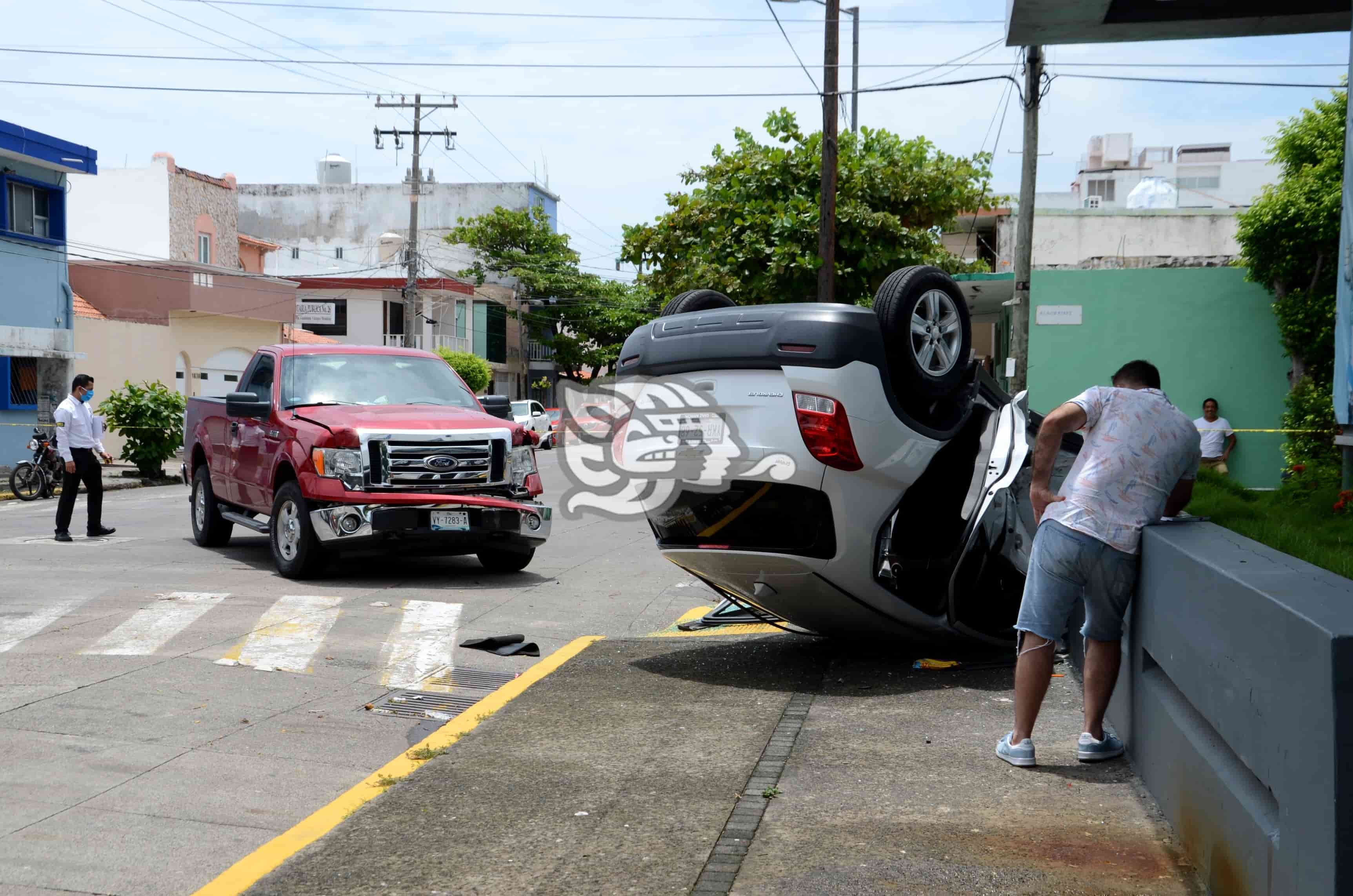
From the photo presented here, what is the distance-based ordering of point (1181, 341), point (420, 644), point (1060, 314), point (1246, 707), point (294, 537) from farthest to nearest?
point (1060, 314), point (1181, 341), point (294, 537), point (420, 644), point (1246, 707)

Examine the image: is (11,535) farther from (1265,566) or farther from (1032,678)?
(1265,566)

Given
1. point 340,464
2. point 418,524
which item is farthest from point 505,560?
A: point 340,464

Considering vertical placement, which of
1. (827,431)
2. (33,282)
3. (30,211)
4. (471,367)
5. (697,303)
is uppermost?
(30,211)

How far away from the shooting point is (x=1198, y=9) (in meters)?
12.0

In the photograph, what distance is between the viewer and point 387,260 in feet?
211

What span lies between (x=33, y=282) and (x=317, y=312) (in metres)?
30.0

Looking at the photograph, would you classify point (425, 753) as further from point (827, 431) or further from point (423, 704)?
point (827, 431)

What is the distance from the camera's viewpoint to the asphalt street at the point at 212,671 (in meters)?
4.64

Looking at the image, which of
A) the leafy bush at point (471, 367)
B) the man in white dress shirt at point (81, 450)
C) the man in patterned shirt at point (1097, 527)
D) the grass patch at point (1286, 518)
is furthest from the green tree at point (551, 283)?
the man in patterned shirt at point (1097, 527)

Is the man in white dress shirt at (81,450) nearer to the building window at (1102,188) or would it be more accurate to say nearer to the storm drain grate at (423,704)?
the storm drain grate at (423,704)

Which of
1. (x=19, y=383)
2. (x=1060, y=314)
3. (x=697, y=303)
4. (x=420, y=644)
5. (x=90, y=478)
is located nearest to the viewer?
(x=697, y=303)

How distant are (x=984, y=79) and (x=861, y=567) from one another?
64.0ft

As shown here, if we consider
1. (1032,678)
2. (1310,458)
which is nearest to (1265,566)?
(1032,678)

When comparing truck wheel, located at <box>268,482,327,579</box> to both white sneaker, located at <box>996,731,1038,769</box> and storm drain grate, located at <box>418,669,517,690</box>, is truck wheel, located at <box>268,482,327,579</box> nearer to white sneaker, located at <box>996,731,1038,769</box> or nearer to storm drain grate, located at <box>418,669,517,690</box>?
storm drain grate, located at <box>418,669,517,690</box>
